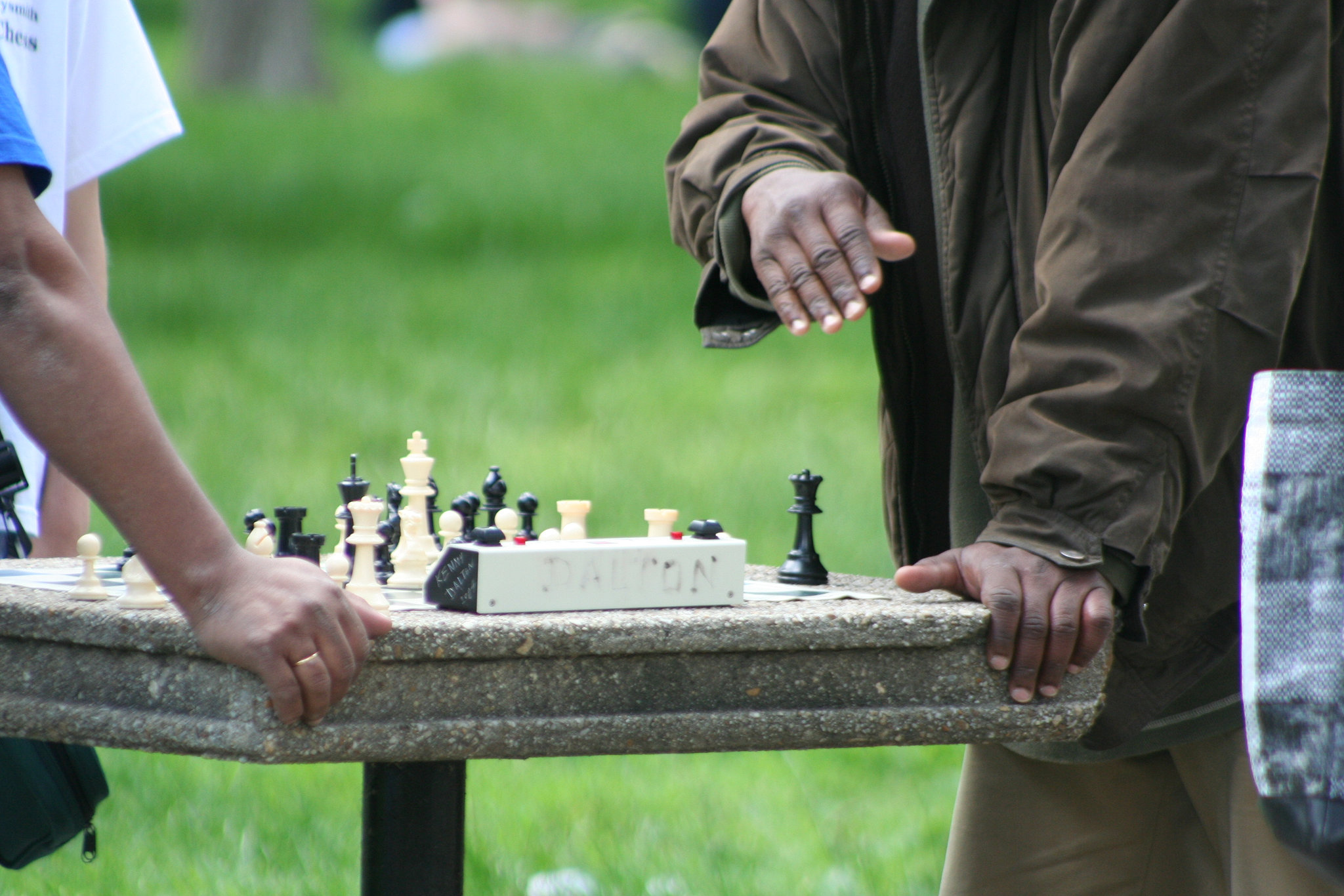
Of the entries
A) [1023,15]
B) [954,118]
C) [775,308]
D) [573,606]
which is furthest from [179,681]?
[1023,15]

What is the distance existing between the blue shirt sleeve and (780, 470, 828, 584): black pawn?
1.16 m

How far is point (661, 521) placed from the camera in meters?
2.35

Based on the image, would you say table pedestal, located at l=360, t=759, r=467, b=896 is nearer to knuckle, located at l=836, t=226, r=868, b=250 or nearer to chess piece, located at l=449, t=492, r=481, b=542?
chess piece, located at l=449, t=492, r=481, b=542

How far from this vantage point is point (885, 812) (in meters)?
5.07

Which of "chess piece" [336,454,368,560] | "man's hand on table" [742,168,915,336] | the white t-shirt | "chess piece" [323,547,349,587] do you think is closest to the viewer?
"chess piece" [323,547,349,587]

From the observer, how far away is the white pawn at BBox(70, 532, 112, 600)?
2061 millimetres

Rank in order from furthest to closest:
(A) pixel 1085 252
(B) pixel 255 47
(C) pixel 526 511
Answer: (B) pixel 255 47
(C) pixel 526 511
(A) pixel 1085 252

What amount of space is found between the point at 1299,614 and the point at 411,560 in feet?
3.85

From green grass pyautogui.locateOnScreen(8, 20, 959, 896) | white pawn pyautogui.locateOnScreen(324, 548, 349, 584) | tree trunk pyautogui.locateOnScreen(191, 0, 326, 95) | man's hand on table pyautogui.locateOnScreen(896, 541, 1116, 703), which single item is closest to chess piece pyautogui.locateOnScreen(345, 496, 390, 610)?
white pawn pyautogui.locateOnScreen(324, 548, 349, 584)

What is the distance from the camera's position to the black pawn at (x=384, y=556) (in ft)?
7.84

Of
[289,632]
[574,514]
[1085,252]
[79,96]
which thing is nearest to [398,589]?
[574,514]

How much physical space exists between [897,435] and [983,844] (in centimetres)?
70

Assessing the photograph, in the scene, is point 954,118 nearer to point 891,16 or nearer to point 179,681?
point 891,16

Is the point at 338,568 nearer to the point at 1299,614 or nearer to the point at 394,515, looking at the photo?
the point at 394,515
